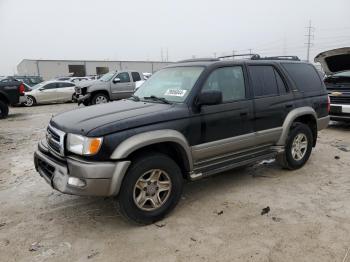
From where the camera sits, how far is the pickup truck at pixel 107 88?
1453 centimetres

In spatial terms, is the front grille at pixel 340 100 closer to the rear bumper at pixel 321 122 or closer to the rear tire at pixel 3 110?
the rear bumper at pixel 321 122

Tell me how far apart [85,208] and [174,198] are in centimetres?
115

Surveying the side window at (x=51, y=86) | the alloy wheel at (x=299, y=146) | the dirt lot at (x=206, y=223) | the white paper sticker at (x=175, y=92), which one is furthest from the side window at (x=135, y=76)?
the white paper sticker at (x=175, y=92)

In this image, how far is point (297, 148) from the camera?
18.2 feet

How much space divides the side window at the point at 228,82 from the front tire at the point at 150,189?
110 cm

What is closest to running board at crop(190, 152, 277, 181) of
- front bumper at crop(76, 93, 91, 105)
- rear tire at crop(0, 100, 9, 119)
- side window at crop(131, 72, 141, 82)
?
rear tire at crop(0, 100, 9, 119)

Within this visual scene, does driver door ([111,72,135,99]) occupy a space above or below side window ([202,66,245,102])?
below

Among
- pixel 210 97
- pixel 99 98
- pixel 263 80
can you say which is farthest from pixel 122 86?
pixel 210 97

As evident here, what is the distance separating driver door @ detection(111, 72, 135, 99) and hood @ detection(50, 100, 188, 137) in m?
10.8

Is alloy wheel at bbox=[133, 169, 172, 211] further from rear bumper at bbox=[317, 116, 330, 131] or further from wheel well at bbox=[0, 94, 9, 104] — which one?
wheel well at bbox=[0, 94, 9, 104]

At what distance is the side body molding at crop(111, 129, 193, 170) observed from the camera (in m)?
3.42

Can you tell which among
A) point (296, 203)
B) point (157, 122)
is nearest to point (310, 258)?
point (296, 203)

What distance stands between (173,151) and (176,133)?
311mm

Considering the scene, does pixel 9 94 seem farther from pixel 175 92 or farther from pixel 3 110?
pixel 175 92
